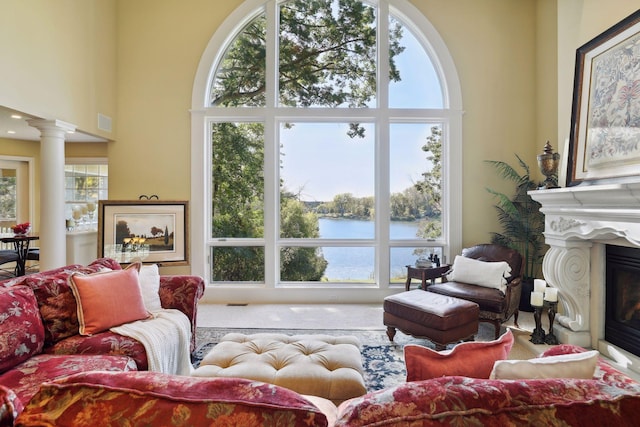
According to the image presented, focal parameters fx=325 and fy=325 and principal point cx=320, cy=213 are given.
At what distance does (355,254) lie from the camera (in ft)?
14.7

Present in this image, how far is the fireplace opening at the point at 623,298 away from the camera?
101 inches

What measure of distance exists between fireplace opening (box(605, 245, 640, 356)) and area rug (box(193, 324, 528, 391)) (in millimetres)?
971

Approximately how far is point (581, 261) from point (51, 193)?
5.42 m

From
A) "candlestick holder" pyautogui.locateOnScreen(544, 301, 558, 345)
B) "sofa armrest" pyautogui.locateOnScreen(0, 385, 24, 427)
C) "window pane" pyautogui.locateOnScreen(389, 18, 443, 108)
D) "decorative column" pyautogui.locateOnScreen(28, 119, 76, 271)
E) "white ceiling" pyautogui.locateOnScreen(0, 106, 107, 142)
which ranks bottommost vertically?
"candlestick holder" pyautogui.locateOnScreen(544, 301, 558, 345)

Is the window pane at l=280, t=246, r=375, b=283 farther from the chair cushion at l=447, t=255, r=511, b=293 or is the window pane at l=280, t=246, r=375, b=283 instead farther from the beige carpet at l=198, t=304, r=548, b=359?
the chair cushion at l=447, t=255, r=511, b=293

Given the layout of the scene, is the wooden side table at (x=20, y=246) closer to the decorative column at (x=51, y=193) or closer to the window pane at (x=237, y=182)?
the decorative column at (x=51, y=193)

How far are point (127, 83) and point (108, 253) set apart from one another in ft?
7.49

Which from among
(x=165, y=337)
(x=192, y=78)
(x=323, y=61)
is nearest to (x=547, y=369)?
(x=165, y=337)

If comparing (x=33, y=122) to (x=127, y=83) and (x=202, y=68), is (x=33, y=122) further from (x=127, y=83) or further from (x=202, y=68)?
(x=202, y=68)

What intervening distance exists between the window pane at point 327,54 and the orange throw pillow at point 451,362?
388 cm

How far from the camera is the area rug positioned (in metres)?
2.42

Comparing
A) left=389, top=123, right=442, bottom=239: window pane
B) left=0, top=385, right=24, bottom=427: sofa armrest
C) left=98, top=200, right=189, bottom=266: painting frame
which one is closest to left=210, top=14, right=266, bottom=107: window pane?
left=98, top=200, right=189, bottom=266: painting frame

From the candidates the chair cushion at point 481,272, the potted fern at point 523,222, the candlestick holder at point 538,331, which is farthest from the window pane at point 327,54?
the candlestick holder at point 538,331

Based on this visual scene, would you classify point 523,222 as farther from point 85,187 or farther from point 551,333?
point 85,187
